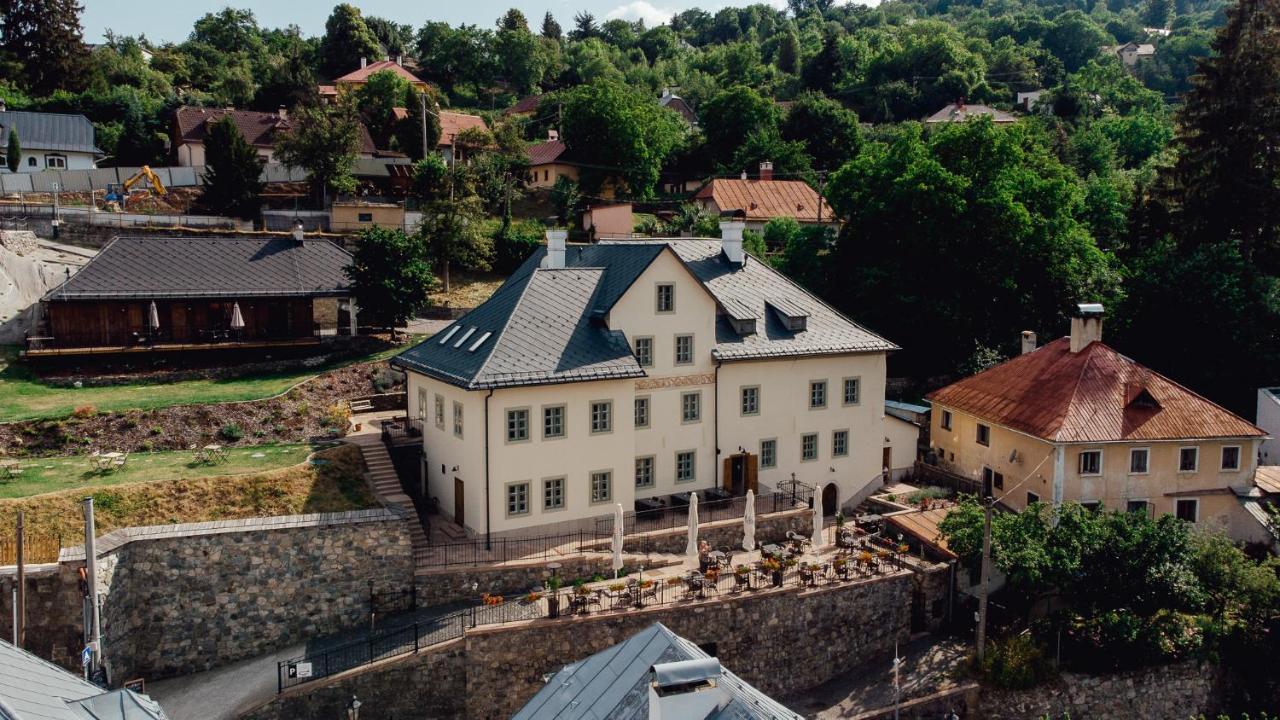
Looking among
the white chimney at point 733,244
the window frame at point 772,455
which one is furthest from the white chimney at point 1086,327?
the white chimney at point 733,244

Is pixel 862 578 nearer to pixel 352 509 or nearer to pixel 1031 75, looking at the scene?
pixel 352 509

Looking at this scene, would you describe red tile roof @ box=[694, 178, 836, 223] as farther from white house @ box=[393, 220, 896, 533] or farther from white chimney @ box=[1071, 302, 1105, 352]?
white house @ box=[393, 220, 896, 533]

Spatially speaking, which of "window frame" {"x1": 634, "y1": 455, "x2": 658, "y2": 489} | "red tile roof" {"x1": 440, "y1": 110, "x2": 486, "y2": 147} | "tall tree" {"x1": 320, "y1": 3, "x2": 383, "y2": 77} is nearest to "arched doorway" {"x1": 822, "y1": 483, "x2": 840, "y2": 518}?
"window frame" {"x1": 634, "y1": 455, "x2": 658, "y2": 489}

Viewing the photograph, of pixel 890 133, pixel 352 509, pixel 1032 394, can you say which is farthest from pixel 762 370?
pixel 890 133

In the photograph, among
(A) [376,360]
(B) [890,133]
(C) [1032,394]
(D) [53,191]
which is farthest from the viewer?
(B) [890,133]

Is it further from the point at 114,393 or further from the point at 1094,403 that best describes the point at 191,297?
the point at 1094,403

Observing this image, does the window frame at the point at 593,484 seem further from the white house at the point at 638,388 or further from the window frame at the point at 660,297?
the window frame at the point at 660,297
